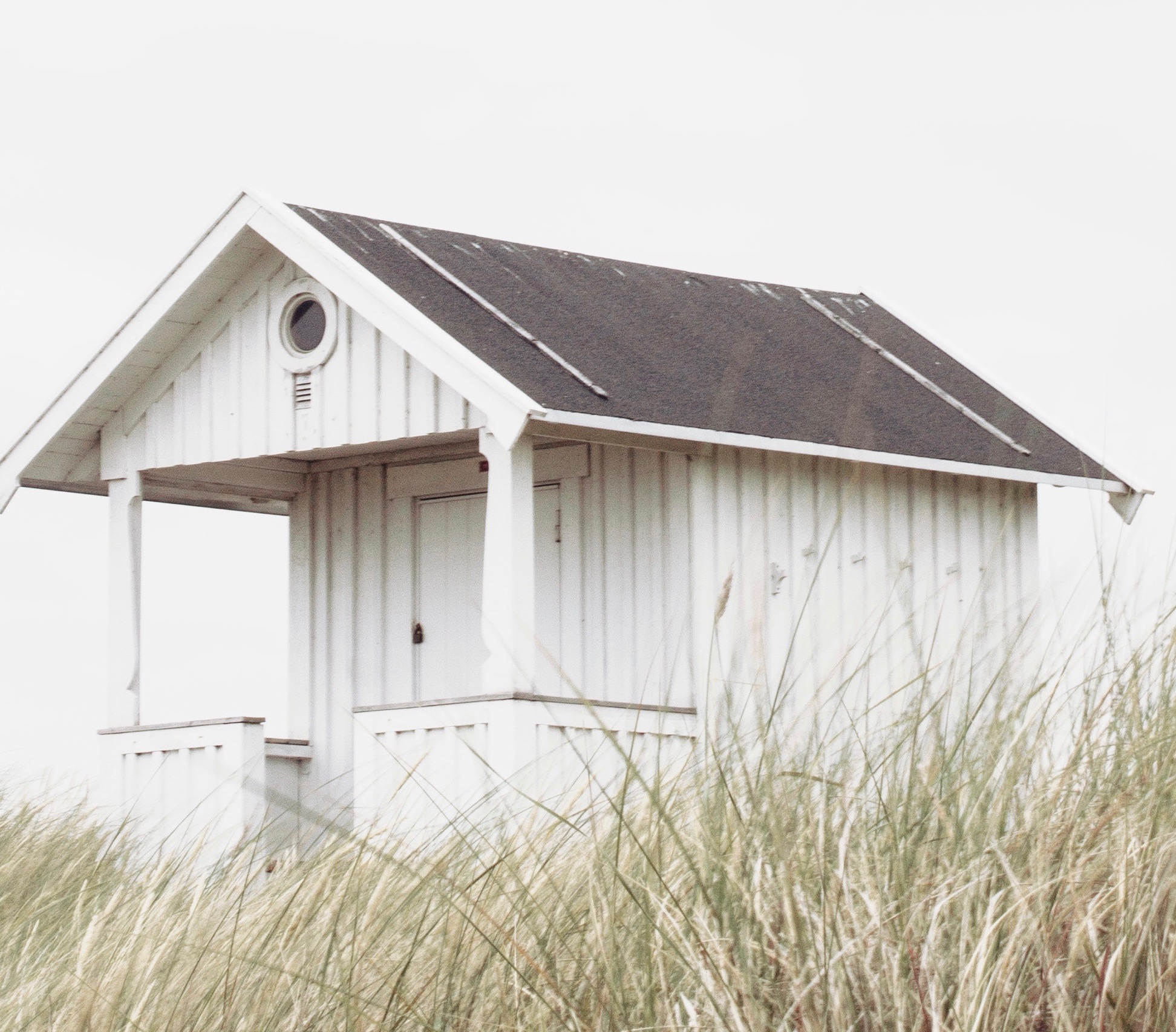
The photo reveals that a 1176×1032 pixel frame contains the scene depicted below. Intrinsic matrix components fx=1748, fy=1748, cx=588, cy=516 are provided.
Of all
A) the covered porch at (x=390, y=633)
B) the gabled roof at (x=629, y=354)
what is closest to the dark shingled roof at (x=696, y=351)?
the gabled roof at (x=629, y=354)

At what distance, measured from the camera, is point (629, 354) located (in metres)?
11.1

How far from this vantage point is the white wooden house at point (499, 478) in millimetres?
10023

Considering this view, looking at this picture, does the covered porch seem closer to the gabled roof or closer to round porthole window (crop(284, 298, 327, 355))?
the gabled roof

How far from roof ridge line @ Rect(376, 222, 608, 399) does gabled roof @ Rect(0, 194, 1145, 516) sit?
0.07 feet

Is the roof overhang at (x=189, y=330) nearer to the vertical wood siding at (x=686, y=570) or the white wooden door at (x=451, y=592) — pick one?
the vertical wood siding at (x=686, y=570)

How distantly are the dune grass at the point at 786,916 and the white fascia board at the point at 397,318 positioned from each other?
4086 mm

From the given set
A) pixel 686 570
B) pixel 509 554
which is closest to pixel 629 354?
pixel 686 570

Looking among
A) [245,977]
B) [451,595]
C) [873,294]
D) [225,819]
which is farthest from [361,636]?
[245,977]

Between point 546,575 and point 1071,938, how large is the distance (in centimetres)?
781

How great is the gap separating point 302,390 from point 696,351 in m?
2.64

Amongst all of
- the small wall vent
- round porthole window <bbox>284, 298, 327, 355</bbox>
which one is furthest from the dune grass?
round porthole window <bbox>284, 298, 327, 355</bbox>

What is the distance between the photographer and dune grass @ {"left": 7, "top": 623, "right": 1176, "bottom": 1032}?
3842mm

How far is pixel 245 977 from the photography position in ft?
16.2

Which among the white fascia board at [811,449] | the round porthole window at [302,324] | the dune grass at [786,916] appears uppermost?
the round porthole window at [302,324]
